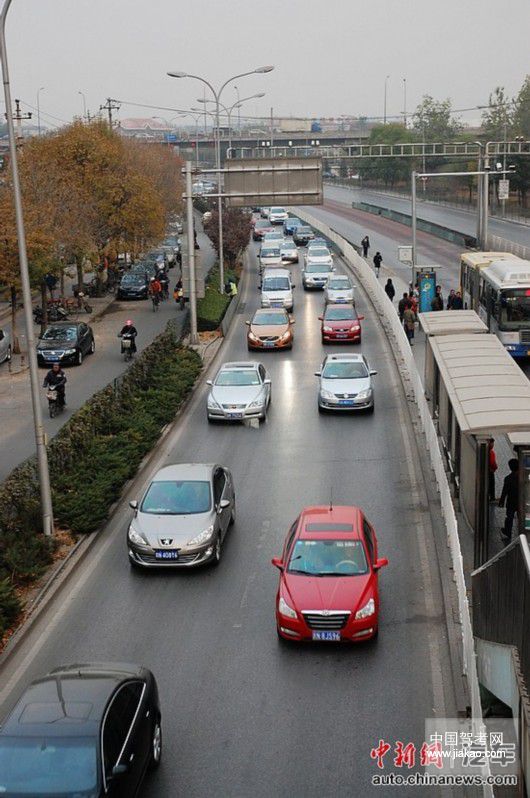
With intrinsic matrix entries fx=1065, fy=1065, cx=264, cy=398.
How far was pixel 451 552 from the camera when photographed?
17.5 m

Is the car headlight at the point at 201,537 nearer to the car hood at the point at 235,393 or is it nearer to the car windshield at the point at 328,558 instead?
the car windshield at the point at 328,558

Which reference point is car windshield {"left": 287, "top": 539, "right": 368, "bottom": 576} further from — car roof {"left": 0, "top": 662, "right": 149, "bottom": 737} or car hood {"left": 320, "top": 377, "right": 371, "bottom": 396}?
car hood {"left": 320, "top": 377, "right": 371, "bottom": 396}

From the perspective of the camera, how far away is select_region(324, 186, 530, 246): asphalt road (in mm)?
79875

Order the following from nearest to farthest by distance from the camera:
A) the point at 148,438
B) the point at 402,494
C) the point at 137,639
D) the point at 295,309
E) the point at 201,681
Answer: the point at 201,681, the point at 137,639, the point at 402,494, the point at 148,438, the point at 295,309

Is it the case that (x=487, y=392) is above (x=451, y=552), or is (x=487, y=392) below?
above

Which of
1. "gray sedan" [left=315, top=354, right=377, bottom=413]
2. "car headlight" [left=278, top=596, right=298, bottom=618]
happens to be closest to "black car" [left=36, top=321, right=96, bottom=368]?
"gray sedan" [left=315, top=354, right=377, bottom=413]

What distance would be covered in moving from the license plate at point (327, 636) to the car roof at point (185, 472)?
5.23m

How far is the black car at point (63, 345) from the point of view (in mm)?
37406

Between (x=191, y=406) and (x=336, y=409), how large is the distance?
4562 millimetres

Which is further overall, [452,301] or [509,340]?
[452,301]

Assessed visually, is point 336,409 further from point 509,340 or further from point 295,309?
point 295,309

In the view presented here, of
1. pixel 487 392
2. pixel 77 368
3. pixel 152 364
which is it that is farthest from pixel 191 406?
pixel 487 392

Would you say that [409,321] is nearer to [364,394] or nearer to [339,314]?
[339,314]

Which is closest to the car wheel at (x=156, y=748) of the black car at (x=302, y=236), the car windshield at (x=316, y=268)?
the car windshield at (x=316, y=268)
